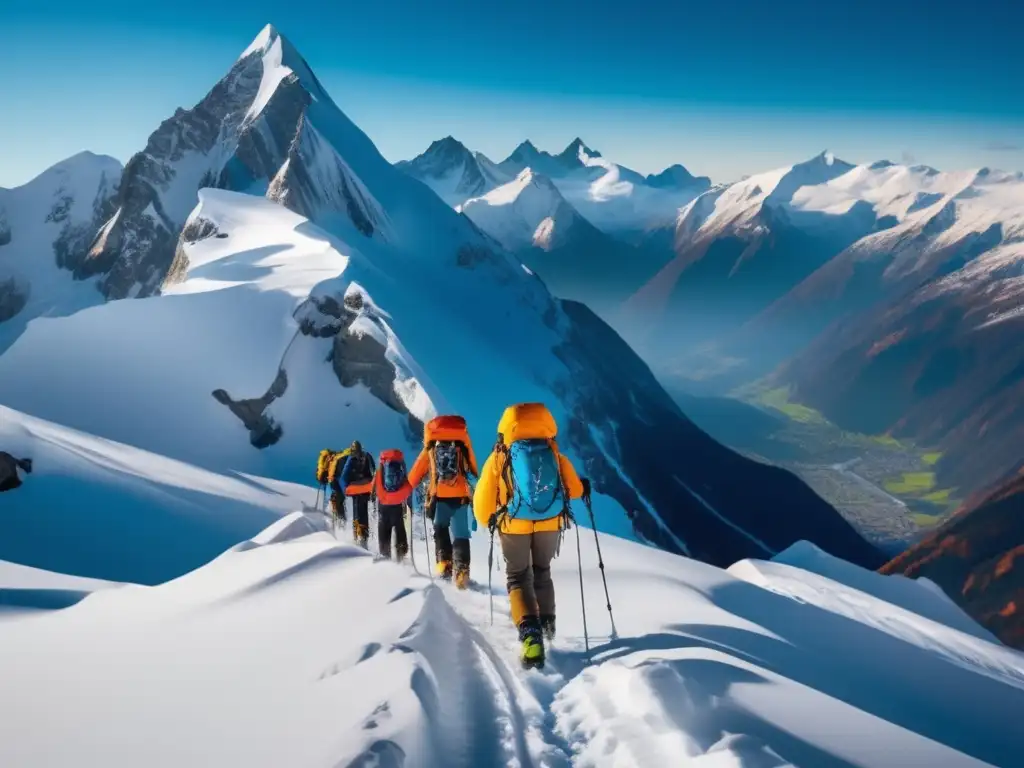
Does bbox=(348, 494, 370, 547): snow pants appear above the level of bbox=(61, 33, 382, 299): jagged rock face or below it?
below

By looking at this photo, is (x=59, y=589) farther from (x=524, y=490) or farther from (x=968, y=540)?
(x=968, y=540)

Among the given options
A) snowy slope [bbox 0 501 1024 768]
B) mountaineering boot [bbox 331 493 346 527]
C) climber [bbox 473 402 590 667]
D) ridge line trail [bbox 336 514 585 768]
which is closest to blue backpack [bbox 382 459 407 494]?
snowy slope [bbox 0 501 1024 768]

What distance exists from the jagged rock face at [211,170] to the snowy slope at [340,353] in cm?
67

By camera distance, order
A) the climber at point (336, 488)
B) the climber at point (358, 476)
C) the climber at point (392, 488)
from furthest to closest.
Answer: the climber at point (336, 488) → the climber at point (358, 476) → the climber at point (392, 488)

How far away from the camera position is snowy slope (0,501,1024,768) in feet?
18.3

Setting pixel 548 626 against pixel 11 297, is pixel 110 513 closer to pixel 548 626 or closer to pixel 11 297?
pixel 548 626

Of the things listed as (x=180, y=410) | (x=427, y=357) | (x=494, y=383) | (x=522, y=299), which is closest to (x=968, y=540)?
(x=522, y=299)

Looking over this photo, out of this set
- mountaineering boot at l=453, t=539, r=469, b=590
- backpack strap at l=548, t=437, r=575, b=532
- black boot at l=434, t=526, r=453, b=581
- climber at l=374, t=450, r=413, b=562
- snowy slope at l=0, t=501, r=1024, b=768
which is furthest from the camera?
climber at l=374, t=450, r=413, b=562

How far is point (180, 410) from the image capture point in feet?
172

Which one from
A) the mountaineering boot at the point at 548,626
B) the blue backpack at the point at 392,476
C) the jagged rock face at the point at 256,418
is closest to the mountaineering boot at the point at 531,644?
the mountaineering boot at the point at 548,626

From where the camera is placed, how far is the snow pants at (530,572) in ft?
26.5

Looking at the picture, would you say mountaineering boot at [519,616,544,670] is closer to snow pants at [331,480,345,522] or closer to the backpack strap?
the backpack strap

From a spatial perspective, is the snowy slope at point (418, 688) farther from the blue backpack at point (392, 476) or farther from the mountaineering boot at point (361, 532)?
the mountaineering boot at point (361, 532)

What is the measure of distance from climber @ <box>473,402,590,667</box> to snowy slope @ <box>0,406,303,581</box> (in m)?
16.3
